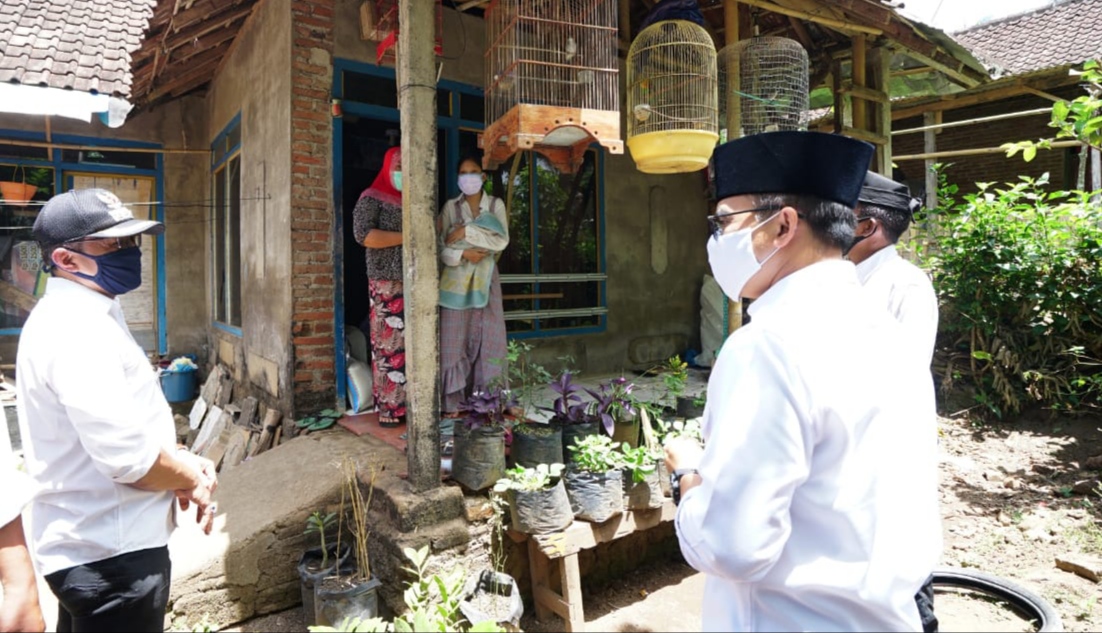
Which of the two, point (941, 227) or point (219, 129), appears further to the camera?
point (219, 129)

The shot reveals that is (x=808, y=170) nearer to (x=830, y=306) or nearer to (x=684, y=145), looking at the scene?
(x=830, y=306)

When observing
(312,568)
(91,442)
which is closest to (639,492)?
(312,568)

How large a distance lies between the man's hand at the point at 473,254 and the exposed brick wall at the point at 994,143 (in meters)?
11.0

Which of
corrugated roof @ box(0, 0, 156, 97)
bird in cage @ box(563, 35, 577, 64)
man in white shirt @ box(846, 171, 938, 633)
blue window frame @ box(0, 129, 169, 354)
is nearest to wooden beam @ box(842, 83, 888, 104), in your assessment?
bird in cage @ box(563, 35, 577, 64)

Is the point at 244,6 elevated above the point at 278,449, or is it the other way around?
the point at 244,6

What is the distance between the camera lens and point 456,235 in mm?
4297

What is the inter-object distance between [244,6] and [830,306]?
21.1 feet

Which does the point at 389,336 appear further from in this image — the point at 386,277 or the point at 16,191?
the point at 16,191

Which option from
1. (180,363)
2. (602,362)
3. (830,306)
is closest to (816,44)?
(602,362)

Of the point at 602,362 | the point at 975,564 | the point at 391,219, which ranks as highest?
the point at 391,219

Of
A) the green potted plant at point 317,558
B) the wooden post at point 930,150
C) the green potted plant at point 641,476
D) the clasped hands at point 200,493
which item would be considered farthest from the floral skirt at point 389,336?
the wooden post at point 930,150

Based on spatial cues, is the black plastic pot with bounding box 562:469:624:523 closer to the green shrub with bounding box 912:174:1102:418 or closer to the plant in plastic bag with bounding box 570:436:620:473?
the plant in plastic bag with bounding box 570:436:620:473

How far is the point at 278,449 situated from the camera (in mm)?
4766

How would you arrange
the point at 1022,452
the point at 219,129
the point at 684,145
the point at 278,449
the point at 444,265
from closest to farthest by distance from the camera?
the point at 684,145 → the point at 444,265 → the point at 278,449 → the point at 1022,452 → the point at 219,129
